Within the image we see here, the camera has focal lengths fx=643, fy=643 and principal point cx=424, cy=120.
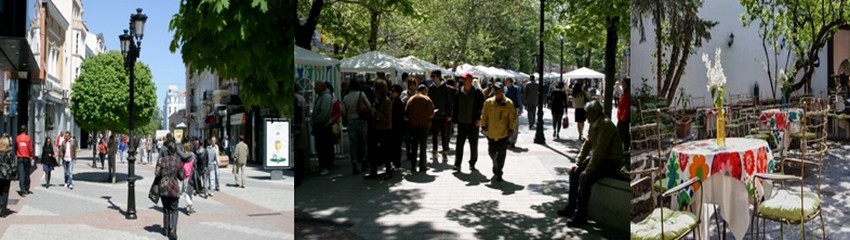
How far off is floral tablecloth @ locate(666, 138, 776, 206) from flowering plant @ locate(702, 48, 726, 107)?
357mm

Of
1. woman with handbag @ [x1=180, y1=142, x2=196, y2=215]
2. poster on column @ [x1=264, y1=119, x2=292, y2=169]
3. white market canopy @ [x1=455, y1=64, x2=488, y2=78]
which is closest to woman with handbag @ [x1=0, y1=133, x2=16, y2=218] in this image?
woman with handbag @ [x1=180, y1=142, x2=196, y2=215]

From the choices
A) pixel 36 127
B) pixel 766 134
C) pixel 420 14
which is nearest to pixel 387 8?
pixel 420 14

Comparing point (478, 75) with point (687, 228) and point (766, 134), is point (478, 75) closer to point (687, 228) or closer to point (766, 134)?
point (687, 228)

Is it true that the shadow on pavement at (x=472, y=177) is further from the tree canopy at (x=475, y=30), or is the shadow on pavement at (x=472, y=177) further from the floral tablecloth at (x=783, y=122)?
the floral tablecloth at (x=783, y=122)

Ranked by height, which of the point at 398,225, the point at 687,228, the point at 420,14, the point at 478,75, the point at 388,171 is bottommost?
the point at 687,228

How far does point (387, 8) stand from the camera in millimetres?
1962

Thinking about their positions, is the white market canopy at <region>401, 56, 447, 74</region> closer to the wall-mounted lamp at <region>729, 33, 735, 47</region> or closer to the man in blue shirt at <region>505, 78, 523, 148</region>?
the man in blue shirt at <region>505, 78, 523, 148</region>

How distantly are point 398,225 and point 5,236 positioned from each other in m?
1.74

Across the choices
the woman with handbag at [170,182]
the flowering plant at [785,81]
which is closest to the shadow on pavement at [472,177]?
the woman with handbag at [170,182]

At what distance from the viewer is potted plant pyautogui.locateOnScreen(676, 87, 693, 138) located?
2281 mm

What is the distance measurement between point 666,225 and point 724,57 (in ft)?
2.99

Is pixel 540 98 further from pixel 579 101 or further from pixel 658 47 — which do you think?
pixel 658 47

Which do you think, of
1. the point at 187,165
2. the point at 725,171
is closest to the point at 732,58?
the point at 725,171

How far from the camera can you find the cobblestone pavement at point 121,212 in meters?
2.46
